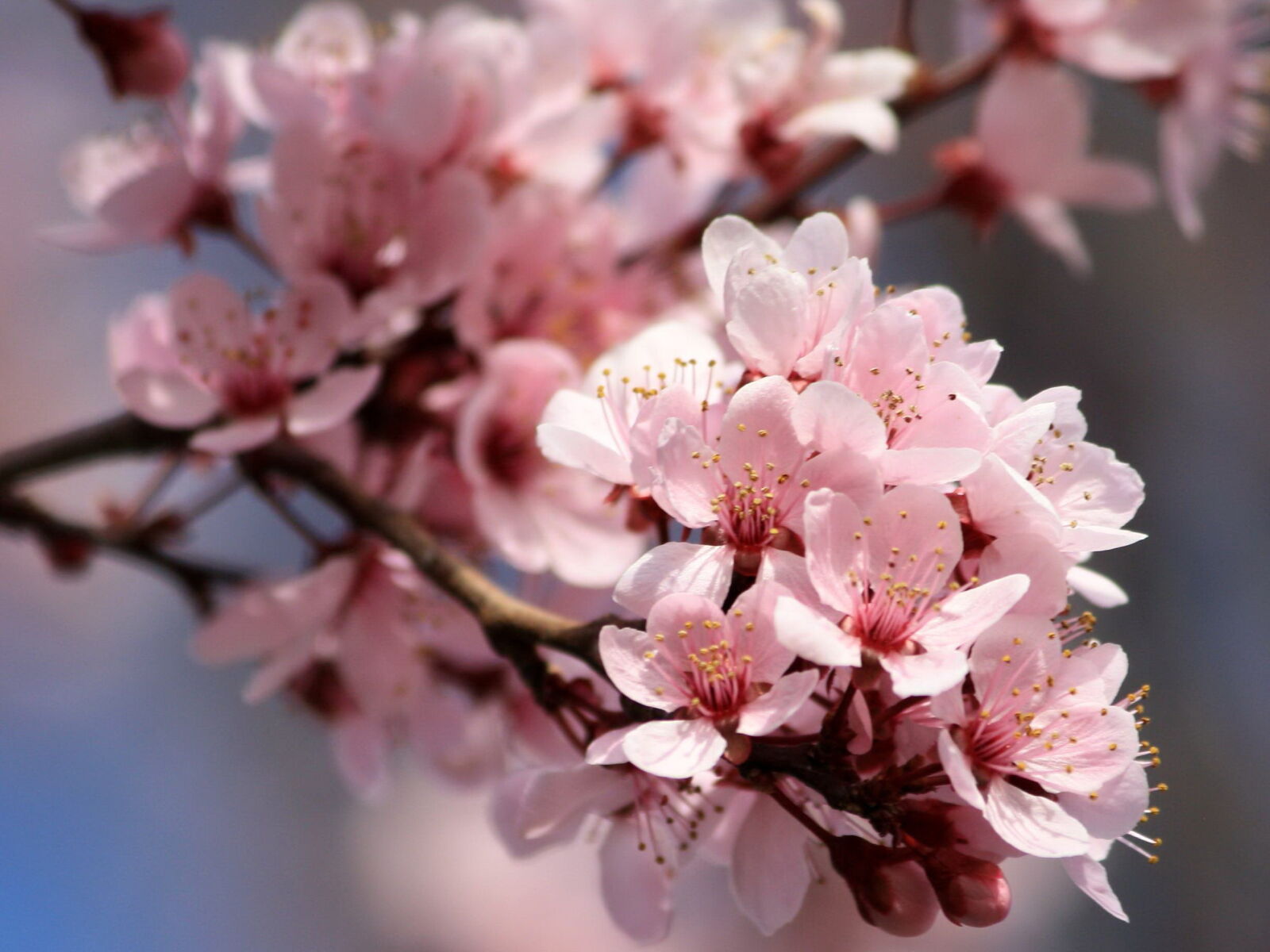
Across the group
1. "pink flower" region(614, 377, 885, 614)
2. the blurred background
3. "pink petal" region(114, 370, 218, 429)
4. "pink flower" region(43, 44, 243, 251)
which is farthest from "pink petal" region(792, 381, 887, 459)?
the blurred background

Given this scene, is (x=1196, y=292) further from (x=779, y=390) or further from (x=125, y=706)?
(x=125, y=706)

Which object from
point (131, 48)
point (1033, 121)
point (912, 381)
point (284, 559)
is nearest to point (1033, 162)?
point (1033, 121)

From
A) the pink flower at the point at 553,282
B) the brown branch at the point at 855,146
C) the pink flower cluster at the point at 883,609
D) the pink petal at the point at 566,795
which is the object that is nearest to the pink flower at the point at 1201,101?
the brown branch at the point at 855,146

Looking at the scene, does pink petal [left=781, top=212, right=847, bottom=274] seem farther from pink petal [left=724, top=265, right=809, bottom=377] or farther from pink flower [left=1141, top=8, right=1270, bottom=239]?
pink flower [left=1141, top=8, right=1270, bottom=239]

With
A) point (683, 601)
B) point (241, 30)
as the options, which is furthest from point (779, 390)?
point (241, 30)

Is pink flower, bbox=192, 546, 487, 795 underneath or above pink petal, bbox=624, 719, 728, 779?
underneath

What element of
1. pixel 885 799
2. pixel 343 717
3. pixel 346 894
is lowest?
pixel 346 894
